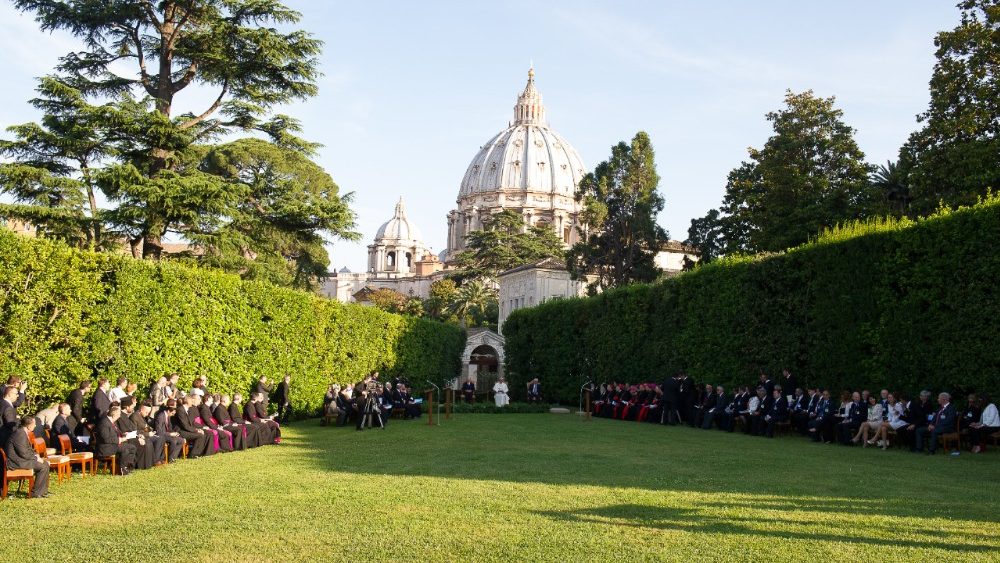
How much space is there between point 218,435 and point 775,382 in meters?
12.8

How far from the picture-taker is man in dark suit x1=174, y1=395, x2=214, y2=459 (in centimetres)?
1322

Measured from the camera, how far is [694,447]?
50.0 feet

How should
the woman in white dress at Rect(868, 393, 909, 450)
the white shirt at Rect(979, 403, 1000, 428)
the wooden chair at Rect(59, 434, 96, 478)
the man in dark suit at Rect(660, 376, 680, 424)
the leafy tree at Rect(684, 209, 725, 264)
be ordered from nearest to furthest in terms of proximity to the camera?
the wooden chair at Rect(59, 434, 96, 478), the white shirt at Rect(979, 403, 1000, 428), the woman in white dress at Rect(868, 393, 909, 450), the man in dark suit at Rect(660, 376, 680, 424), the leafy tree at Rect(684, 209, 725, 264)

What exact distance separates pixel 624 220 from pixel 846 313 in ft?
108

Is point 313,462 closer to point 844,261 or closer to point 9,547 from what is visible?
point 9,547

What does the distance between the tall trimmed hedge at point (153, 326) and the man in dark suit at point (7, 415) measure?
249 cm

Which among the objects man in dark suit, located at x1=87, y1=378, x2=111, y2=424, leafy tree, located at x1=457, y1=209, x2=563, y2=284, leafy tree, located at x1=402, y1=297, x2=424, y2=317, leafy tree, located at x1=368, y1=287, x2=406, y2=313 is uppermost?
leafy tree, located at x1=457, y1=209, x2=563, y2=284

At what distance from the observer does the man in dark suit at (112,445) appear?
11.0 meters

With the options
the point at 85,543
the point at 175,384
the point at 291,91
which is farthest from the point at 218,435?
Answer: the point at 291,91

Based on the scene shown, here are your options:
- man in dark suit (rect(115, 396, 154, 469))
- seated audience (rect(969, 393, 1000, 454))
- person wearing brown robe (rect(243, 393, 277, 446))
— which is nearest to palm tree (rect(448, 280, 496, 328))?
person wearing brown robe (rect(243, 393, 277, 446))

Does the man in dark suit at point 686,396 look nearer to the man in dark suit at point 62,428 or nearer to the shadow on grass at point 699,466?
the shadow on grass at point 699,466

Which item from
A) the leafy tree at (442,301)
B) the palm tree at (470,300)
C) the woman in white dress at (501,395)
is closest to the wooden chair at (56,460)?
the woman in white dress at (501,395)

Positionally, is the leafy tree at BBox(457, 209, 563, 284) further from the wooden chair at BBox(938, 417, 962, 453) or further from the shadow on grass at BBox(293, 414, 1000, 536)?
the wooden chair at BBox(938, 417, 962, 453)

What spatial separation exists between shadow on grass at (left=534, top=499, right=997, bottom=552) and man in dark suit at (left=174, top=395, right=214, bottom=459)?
7480 mm
